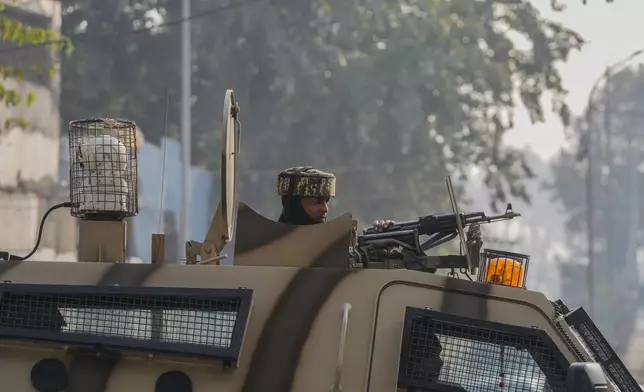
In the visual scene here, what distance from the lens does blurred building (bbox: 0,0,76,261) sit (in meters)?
→ 16.9

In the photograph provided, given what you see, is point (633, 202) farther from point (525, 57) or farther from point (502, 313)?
point (502, 313)

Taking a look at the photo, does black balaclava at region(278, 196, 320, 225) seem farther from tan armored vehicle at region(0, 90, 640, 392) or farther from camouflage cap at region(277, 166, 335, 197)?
tan armored vehicle at region(0, 90, 640, 392)

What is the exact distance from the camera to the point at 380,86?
2550 cm

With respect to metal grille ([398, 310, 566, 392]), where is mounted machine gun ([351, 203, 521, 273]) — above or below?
above

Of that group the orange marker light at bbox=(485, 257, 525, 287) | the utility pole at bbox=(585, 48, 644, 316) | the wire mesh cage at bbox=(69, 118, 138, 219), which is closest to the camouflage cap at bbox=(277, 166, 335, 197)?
the wire mesh cage at bbox=(69, 118, 138, 219)

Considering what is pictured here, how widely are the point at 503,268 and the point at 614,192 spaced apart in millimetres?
31245

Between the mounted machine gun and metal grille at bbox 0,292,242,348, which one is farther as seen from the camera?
the mounted machine gun

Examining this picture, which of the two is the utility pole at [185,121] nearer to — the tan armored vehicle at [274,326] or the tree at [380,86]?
the tree at [380,86]

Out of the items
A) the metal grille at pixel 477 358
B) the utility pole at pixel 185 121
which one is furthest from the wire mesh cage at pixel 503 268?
the utility pole at pixel 185 121

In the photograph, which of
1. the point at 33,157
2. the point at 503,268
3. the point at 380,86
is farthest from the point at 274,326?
the point at 380,86

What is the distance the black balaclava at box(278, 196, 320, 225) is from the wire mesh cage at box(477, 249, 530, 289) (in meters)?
0.75

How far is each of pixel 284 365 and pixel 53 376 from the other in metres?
0.80

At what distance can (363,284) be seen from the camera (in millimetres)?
3686

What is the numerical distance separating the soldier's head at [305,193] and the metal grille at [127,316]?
1.10 metres
